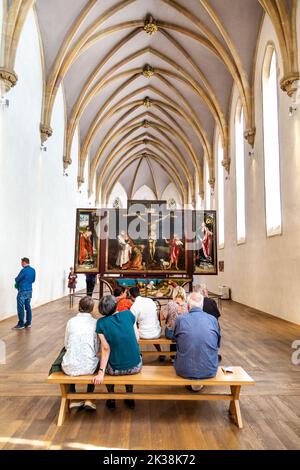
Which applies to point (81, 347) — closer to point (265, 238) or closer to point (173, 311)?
point (173, 311)

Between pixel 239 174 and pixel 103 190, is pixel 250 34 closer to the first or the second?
pixel 239 174

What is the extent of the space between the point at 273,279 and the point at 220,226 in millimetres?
7631

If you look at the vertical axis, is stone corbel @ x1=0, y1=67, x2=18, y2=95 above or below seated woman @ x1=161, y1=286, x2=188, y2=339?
above

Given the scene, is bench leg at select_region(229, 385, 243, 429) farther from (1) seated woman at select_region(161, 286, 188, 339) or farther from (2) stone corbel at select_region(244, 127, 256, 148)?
(2) stone corbel at select_region(244, 127, 256, 148)

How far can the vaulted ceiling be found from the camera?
12102 mm

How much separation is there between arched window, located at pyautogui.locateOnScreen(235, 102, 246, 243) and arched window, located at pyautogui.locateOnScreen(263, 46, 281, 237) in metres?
2.70

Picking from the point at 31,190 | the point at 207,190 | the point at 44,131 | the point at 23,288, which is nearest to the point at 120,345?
the point at 23,288

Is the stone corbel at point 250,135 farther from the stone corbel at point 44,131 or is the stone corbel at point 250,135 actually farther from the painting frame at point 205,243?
the stone corbel at point 44,131

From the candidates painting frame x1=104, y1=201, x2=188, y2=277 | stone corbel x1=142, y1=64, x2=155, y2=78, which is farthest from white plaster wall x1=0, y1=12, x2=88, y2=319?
stone corbel x1=142, y1=64, x2=155, y2=78

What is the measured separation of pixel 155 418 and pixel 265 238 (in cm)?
876

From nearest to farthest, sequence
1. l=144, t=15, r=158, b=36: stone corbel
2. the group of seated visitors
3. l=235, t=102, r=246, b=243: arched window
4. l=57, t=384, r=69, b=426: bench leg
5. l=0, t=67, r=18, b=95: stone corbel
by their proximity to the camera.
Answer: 1. l=57, t=384, r=69, b=426: bench leg
2. the group of seated visitors
3. l=0, t=67, r=18, b=95: stone corbel
4. l=144, t=15, r=158, b=36: stone corbel
5. l=235, t=102, r=246, b=243: arched window

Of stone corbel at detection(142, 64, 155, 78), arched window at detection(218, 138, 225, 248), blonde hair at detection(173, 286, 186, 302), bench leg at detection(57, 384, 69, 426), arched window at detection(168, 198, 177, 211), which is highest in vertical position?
stone corbel at detection(142, 64, 155, 78)

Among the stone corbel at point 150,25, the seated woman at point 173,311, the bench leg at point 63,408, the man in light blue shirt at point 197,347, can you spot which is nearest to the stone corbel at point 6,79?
the stone corbel at point 150,25

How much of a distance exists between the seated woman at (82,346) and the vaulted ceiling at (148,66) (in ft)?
33.5
